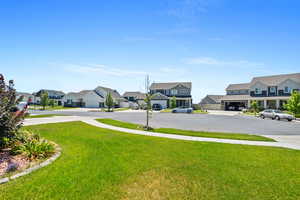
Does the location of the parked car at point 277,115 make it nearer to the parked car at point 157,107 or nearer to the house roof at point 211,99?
the parked car at point 157,107

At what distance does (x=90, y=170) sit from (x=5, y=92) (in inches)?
187

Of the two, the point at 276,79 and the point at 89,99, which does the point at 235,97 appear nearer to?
the point at 276,79

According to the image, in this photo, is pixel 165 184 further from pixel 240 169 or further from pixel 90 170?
pixel 240 169

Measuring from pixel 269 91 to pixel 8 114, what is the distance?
4780 cm

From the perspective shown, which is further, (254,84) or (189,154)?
(254,84)

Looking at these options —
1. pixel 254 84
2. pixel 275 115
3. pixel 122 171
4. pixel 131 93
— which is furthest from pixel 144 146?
pixel 131 93

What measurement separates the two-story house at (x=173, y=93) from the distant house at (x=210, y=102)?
12.0 m

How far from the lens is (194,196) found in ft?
12.7

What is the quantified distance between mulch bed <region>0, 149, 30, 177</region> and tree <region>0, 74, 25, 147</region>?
69 cm

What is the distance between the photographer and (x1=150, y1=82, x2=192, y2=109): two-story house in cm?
4800

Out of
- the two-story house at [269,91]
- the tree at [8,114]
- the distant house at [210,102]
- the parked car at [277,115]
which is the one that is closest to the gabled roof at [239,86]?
the two-story house at [269,91]

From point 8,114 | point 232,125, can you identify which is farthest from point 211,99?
point 8,114

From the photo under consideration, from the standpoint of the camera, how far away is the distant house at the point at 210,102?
57.7 meters

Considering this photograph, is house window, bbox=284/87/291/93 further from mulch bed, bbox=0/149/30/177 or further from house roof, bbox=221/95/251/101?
mulch bed, bbox=0/149/30/177
